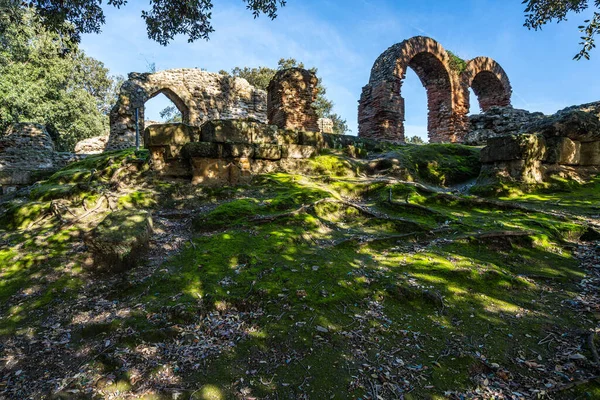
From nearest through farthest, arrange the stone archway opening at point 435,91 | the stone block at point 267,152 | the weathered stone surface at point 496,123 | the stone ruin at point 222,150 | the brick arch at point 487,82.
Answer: the stone ruin at point 222,150
the stone block at point 267,152
the weathered stone surface at point 496,123
the stone archway opening at point 435,91
the brick arch at point 487,82

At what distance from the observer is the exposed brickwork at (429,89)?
47.9ft

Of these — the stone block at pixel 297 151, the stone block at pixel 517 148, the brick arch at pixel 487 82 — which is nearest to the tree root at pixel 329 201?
the stone block at pixel 297 151

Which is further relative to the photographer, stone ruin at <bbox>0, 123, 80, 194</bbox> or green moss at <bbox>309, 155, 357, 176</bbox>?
stone ruin at <bbox>0, 123, 80, 194</bbox>

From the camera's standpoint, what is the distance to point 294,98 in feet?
43.4

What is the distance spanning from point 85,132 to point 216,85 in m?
13.3

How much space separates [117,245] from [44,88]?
25.7 meters

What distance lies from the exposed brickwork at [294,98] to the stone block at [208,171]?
21.6 feet

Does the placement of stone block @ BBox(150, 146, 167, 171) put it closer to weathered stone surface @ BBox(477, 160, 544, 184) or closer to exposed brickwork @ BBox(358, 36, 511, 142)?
weathered stone surface @ BBox(477, 160, 544, 184)

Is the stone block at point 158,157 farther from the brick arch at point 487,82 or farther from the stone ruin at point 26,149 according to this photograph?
the brick arch at point 487,82

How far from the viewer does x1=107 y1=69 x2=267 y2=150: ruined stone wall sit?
49.2ft

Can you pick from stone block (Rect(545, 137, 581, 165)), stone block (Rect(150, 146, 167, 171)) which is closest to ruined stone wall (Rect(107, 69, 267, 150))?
stone block (Rect(150, 146, 167, 171))

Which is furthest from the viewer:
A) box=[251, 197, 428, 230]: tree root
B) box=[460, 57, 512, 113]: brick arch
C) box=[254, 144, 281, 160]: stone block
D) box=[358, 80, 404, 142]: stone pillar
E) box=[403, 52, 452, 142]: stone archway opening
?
box=[460, 57, 512, 113]: brick arch

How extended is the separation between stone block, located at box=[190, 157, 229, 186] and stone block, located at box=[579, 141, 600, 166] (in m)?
9.74

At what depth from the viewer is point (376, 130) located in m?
14.8
